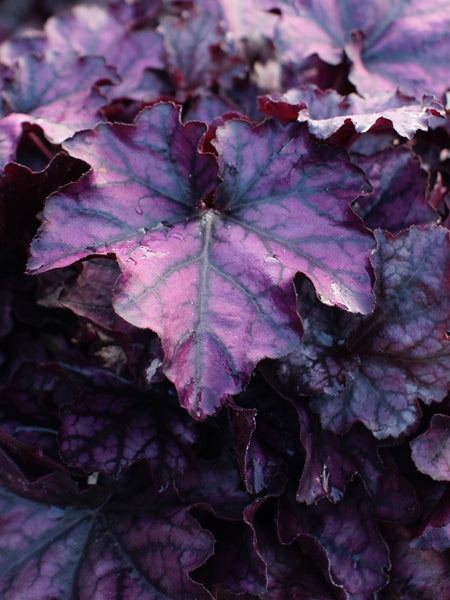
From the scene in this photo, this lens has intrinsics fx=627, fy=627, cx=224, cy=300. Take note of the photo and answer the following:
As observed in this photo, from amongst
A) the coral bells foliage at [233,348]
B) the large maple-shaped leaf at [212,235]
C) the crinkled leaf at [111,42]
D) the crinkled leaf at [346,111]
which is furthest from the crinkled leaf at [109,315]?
the crinkled leaf at [111,42]

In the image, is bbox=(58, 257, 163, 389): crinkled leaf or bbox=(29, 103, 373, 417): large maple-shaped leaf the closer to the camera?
bbox=(29, 103, 373, 417): large maple-shaped leaf

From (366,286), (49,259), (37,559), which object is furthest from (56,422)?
(366,286)

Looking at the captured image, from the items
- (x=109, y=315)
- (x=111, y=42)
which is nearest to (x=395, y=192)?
(x=109, y=315)

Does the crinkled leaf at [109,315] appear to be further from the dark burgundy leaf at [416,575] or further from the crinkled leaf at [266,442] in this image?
the dark burgundy leaf at [416,575]

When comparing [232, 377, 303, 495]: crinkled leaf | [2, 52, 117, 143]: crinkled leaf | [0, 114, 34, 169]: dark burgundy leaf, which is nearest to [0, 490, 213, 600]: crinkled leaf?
[232, 377, 303, 495]: crinkled leaf

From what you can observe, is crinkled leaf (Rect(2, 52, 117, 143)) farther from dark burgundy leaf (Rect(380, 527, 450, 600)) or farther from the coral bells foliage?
dark burgundy leaf (Rect(380, 527, 450, 600))

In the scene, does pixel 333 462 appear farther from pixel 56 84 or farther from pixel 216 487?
pixel 56 84
